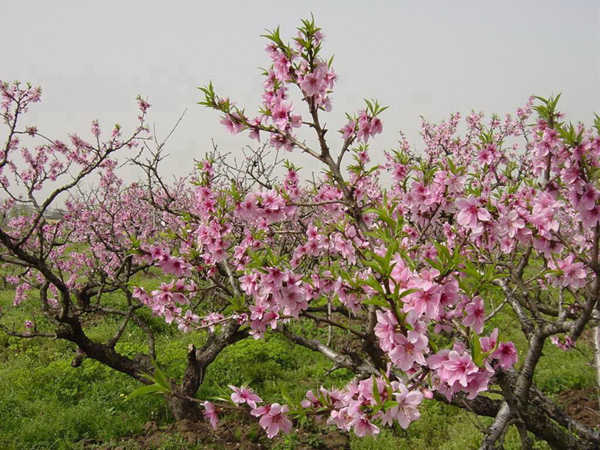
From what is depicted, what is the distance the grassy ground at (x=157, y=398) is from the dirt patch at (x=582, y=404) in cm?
19

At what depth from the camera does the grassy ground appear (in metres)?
4.53

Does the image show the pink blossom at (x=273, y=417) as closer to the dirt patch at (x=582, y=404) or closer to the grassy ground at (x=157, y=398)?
the grassy ground at (x=157, y=398)

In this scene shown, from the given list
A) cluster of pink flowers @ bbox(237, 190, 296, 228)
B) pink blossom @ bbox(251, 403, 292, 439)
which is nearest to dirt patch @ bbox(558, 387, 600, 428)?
pink blossom @ bbox(251, 403, 292, 439)

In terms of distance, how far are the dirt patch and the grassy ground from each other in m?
0.19

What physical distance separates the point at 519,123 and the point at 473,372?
10794mm

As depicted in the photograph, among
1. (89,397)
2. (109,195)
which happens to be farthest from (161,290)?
(109,195)

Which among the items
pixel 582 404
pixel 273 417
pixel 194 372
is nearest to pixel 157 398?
pixel 194 372

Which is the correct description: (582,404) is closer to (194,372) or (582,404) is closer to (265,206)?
(194,372)

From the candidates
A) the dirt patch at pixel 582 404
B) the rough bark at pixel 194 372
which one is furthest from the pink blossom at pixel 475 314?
the dirt patch at pixel 582 404

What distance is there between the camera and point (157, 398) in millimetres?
5320

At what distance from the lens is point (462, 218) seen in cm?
197

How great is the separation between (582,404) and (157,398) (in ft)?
19.4

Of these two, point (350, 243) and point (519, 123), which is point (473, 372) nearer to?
point (350, 243)

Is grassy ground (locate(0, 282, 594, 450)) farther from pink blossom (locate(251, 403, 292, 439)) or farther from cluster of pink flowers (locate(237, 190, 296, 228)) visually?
cluster of pink flowers (locate(237, 190, 296, 228))
